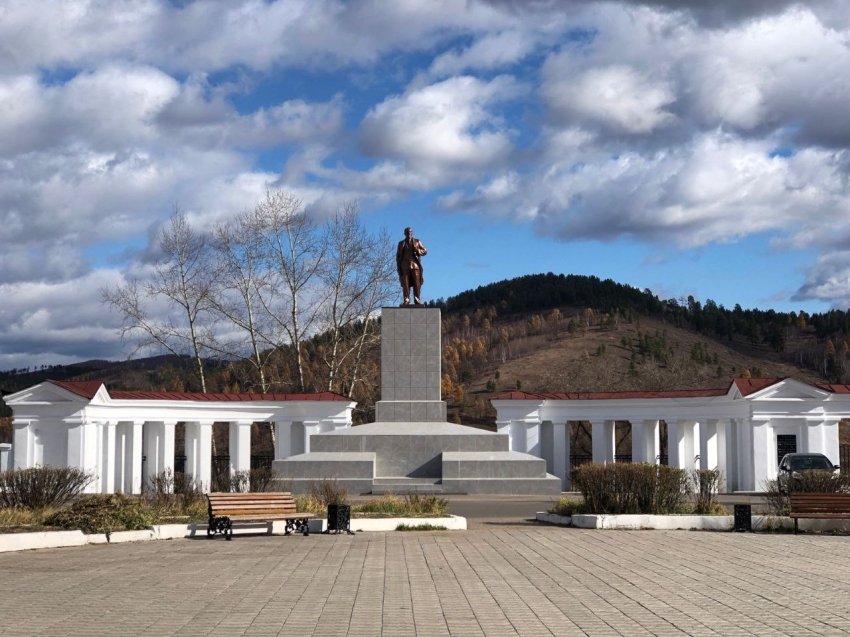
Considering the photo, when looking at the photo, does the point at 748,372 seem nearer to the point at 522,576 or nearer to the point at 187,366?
the point at 187,366

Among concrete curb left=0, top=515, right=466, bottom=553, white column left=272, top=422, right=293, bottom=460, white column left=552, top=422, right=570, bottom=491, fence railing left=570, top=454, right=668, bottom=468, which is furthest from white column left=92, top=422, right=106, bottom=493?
concrete curb left=0, top=515, right=466, bottom=553

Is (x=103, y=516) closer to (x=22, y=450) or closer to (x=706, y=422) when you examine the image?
(x=22, y=450)

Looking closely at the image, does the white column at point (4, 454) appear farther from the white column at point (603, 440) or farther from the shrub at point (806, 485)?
the shrub at point (806, 485)

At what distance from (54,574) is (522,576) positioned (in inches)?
252

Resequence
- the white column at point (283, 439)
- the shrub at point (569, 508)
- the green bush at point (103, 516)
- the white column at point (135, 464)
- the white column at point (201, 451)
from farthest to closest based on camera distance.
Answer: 1. the white column at point (283, 439)
2. the white column at point (201, 451)
3. the white column at point (135, 464)
4. the shrub at point (569, 508)
5. the green bush at point (103, 516)

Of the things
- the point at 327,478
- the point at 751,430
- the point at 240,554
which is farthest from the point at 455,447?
the point at 240,554

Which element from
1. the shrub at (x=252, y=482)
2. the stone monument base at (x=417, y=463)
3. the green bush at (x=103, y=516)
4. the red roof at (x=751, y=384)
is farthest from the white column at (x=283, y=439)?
the green bush at (x=103, y=516)

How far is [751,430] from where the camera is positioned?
39.7 meters

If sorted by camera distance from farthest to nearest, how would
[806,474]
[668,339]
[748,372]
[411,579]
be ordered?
[668,339] → [748,372] → [806,474] → [411,579]

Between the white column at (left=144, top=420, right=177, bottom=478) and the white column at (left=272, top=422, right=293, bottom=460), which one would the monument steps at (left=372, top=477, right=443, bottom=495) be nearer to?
the white column at (left=272, top=422, right=293, bottom=460)

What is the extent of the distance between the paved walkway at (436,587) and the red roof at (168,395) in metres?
20.5

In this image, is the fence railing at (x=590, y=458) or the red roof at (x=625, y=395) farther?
the fence railing at (x=590, y=458)

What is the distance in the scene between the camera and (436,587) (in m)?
13.1

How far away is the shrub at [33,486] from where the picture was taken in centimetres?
2194
